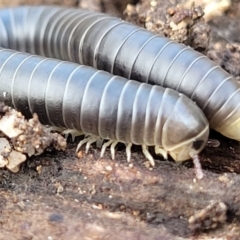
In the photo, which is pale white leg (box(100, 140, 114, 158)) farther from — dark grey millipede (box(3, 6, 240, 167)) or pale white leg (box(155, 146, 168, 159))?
pale white leg (box(155, 146, 168, 159))

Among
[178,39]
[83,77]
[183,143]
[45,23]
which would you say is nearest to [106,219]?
[183,143]

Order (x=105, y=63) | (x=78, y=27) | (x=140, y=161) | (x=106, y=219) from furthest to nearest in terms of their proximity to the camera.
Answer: (x=78, y=27) → (x=105, y=63) → (x=140, y=161) → (x=106, y=219)

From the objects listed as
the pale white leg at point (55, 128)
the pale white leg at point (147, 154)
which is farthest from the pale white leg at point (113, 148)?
the pale white leg at point (55, 128)

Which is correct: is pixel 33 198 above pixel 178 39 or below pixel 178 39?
below

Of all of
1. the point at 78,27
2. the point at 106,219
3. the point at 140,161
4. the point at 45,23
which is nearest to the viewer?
the point at 106,219

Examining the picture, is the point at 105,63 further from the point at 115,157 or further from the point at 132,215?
the point at 132,215

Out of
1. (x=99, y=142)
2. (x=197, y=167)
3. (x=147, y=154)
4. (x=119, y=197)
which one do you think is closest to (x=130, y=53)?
(x=99, y=142)

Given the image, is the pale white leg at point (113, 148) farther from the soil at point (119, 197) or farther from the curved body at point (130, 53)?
the curved body at point (130, 53)

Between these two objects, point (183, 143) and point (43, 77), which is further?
point (43, 77)
